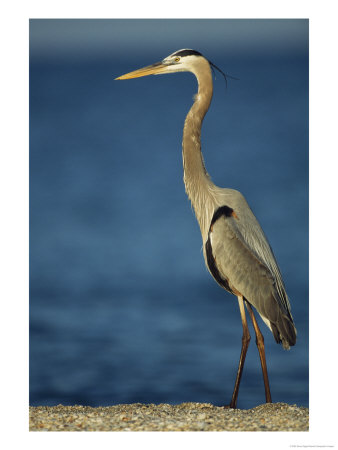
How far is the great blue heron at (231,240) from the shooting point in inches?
191

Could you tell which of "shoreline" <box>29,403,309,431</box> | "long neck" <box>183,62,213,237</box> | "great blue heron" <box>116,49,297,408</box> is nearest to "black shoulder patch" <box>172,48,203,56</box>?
"great blue heron" <box>116,49,297,408</box>

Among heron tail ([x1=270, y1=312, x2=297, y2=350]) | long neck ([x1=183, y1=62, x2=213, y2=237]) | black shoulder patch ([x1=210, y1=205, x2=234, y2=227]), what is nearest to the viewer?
heron tail ([x1=270, y1=312, x2=297, y2=350])

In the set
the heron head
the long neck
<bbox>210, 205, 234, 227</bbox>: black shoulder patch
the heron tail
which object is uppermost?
the heron head

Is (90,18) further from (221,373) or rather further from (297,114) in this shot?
(221,373)

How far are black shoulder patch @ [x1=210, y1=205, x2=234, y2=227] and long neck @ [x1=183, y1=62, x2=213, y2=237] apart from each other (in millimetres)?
77

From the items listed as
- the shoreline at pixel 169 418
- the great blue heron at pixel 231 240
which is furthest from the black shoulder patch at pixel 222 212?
the shoreline at pixel 169 418

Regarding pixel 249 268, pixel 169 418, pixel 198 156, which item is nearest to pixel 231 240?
pixel 249 268

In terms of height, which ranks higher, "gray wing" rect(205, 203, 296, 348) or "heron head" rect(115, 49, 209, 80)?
"heron head" rect(115, 49, 209, 80)

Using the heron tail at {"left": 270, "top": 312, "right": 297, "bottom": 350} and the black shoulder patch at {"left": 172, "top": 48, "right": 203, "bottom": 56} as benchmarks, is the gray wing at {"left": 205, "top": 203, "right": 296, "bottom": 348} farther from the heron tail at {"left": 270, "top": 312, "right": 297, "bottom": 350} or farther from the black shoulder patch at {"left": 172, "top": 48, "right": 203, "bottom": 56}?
the black shoulder patch at {"left": 172, "top": 48, "right": 203, "bottom": 56}

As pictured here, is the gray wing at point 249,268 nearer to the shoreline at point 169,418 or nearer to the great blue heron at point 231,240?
the great blue heron at point 231,240

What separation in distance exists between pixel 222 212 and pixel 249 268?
44cm

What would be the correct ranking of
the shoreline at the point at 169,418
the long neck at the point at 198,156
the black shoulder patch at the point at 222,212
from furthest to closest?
the long neck at the point at 198,156, the black shoulder patch at the point at 222,212, the shoreline at the point at 169,418

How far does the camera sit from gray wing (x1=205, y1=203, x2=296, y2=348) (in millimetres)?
4820

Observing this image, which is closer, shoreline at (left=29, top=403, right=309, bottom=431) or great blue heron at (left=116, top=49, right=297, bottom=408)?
shoreline at (left=29, top=403, right=309, bottom=431)
